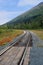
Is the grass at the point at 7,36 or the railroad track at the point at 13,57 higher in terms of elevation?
the railroad track at the point at 13,57

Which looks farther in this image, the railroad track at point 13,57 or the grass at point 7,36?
the grass at point 7,36

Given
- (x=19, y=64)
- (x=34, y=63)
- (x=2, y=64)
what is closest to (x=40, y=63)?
(x=34, y=63)

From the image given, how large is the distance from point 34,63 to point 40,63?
436mm

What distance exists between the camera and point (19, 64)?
1434cm

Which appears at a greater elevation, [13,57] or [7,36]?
[13,57]

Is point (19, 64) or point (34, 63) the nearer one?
point (19, 64)

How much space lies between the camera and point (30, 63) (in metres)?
15.2

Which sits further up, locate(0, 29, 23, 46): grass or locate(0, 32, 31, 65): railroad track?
locate(0, 32, 31, 65): railroad track

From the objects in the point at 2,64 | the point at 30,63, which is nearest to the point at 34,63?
the point at 30,63

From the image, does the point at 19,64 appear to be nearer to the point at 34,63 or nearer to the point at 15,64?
the point at 15,64

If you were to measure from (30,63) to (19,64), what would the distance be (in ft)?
3.75

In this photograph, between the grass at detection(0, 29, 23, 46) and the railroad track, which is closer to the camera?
the railroad track

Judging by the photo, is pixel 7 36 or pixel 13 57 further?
pixel 7 36

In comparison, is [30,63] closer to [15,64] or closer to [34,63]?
[34,63]
